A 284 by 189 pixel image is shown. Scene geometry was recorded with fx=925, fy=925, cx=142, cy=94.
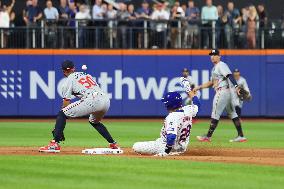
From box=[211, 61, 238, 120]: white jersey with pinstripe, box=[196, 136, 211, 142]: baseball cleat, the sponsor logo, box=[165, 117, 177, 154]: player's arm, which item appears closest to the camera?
box=[165, 117, 177, 154]: player's arm

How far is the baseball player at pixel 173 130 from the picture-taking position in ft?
49.1

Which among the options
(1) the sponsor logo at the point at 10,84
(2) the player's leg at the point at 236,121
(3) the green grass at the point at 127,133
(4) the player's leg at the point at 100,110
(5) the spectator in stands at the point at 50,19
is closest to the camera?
(4) the player's leg at the point at 100,110

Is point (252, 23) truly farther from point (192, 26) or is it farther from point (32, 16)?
point (32, 16)

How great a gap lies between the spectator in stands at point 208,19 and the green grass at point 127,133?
2813 millimetres

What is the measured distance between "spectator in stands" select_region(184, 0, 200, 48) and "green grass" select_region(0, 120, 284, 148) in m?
→ 2.94

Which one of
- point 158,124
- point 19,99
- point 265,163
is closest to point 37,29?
point 19,99

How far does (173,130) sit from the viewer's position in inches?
588

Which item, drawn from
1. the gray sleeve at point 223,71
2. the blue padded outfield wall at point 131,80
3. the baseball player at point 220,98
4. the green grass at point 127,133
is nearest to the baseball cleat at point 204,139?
the baseball player at point 220,98

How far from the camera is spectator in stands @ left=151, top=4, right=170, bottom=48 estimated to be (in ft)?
A: 95.2

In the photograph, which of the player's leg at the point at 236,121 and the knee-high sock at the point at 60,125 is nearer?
the knee-high sock at the point at 60,125

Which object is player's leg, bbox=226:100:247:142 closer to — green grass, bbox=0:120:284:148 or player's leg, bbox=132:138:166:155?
green grass, bbox=0:120:284:148

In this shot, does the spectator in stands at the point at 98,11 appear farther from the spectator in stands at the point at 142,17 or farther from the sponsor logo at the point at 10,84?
the sponsor logo at the point at 10,84

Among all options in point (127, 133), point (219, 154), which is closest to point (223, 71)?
point (219, 154)

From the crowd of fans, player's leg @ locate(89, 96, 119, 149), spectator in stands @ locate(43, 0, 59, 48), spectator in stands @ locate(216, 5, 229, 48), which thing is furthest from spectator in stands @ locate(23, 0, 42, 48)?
player's leg @ locate(89, 96, 119, 149)
